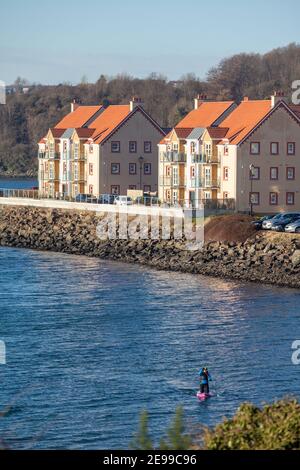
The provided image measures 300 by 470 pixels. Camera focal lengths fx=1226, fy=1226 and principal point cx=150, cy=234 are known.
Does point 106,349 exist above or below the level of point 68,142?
below

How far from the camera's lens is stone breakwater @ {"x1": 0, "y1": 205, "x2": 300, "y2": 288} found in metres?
62.2

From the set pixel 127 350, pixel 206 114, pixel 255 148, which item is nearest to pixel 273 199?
pixel 255 148

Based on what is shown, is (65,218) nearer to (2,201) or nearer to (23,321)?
(2,201)

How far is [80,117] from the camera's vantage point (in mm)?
98875

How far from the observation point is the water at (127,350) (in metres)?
32.8

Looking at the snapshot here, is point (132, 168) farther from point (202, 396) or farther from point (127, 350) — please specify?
point (202, 396)

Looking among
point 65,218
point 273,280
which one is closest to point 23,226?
point 65,218

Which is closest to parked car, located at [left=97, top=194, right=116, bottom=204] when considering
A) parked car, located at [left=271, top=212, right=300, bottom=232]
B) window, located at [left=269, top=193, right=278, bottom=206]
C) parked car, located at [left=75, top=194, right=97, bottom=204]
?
parked car, located at [left=75, top=194, right=97, bottom=204]

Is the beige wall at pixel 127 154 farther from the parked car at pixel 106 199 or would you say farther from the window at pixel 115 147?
the parked car at pixel 106 199

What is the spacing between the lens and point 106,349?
139 feet

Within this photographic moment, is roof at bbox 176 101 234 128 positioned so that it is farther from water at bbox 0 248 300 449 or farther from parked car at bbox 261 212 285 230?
water at bbox 0 248 300 449

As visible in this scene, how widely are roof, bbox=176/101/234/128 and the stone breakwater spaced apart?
1027cm

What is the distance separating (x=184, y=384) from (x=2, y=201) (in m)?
59.8
